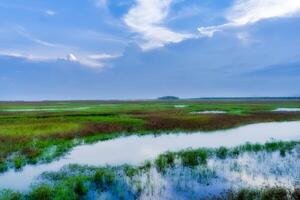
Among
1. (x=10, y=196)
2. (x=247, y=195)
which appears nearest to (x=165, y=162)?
(x=247, y=195)

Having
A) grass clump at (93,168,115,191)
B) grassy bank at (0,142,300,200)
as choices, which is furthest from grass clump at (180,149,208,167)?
grass clump at (93,168,115,191)

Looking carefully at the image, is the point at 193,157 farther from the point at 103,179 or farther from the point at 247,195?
the point at 247,195

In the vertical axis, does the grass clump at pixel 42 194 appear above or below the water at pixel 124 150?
above

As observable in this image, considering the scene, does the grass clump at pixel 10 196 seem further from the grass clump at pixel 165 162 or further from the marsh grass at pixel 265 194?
the marsh grass at pixel 265 194

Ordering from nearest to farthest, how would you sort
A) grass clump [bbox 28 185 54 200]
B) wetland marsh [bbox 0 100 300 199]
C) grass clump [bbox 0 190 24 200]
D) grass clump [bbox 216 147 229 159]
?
grass clump [bbox 0 190 24 200] < grass clump [bbox 28 185 54 200] < wetland marsh [bbox 0 100 300 199] < grass clump [bbox 216 147 229 159]

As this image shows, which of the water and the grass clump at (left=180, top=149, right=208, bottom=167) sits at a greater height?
the grass clump at (left=180, top=149, right=208, bottom=167)

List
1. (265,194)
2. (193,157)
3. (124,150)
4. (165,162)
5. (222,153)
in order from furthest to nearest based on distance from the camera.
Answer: (124,150), (222,153), (193,157), (165,162), (265,194)

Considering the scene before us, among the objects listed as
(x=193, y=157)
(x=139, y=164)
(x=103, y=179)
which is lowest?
(x=139, y=164)

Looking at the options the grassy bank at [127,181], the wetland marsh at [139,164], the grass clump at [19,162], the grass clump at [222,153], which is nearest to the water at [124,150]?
the wetland marsh at [139,164]

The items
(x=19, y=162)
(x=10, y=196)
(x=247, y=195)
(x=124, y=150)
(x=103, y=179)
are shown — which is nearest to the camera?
(x=247, y=195)

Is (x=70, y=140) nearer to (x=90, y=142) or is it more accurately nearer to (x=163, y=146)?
(x=90, y=142)

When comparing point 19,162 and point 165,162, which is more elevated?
point 19,162

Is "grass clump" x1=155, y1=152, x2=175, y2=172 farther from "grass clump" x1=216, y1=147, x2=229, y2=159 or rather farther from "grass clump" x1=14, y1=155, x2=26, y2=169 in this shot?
"grass clump" x1=14, y1=155, x2=26, y2=169

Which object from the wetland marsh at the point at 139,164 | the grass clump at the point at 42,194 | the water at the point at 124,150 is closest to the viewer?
the grass clump at the point at 42,194
